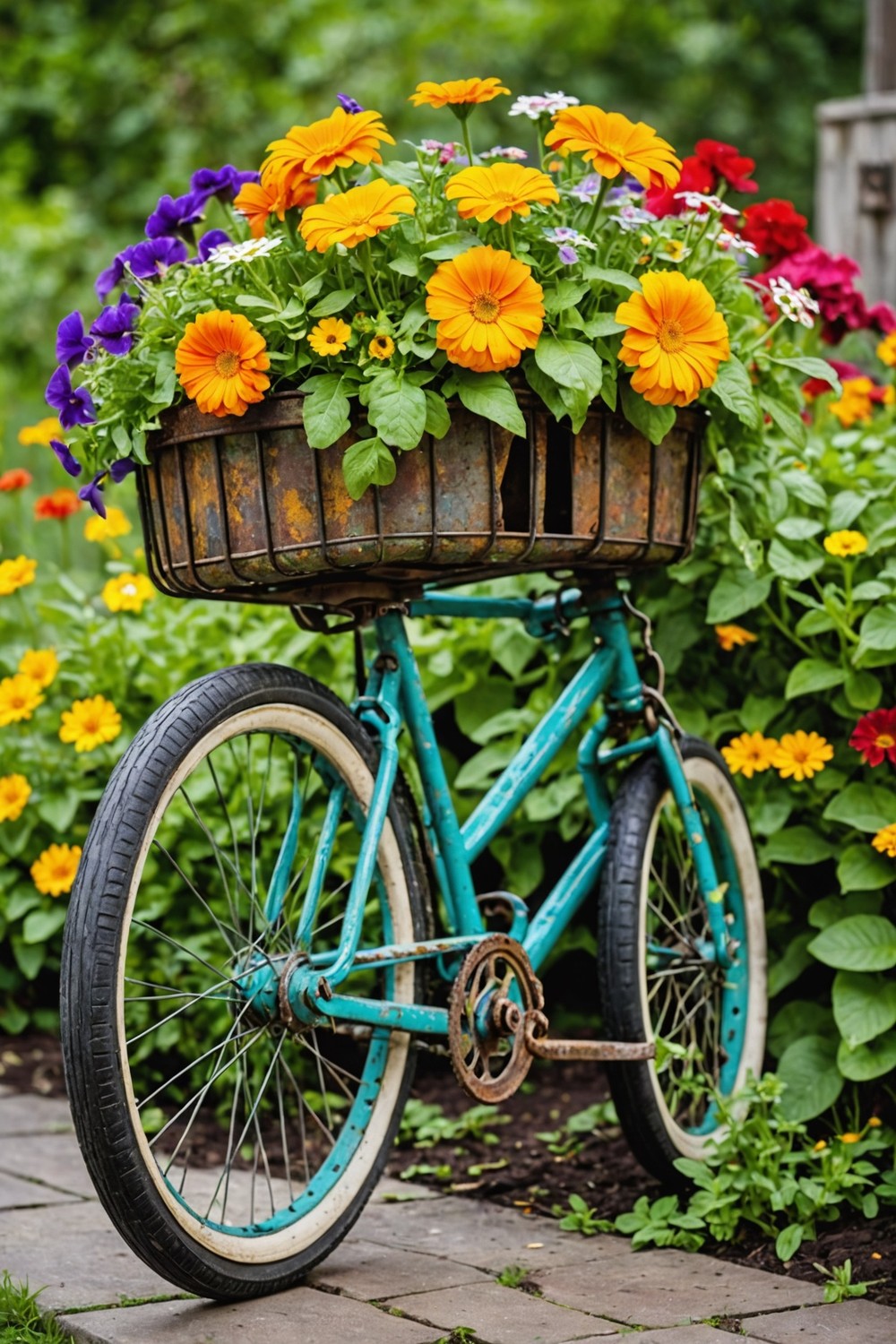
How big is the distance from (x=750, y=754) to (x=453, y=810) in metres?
0.63

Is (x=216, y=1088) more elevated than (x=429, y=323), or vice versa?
(x=429, y=323)

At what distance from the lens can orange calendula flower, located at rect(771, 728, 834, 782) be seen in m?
2.66

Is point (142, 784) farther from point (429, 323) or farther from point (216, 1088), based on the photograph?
point (216, 1088)

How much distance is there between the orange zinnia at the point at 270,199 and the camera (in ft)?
6.80

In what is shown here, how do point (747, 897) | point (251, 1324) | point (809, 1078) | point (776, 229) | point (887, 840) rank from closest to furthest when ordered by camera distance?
point (251, 1324) → point (887, 840) → point (809, 1078) → point (747, 897) → point (776, 229)

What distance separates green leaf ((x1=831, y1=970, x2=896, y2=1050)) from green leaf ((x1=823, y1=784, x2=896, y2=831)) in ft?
0.79

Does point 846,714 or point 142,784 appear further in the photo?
point 846,714

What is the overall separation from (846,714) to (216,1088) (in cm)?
143

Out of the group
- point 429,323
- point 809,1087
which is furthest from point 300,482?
point 809,1087

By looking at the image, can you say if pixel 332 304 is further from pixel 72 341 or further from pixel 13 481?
pixel 13 481

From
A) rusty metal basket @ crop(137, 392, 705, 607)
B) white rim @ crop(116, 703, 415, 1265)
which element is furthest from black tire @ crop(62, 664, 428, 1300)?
rusty metal basket @ crop(137, 392, 705, 607)

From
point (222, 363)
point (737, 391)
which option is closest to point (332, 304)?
point (222, 363)

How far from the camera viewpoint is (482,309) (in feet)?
6.47

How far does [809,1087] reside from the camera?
260 centimetres
